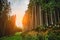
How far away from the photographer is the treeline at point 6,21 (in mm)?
4719

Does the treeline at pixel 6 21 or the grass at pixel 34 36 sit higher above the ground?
the treeline at pixel 6 21

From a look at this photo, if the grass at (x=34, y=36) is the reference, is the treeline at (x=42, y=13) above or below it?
above

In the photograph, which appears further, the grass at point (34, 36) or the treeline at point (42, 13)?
the treeline at point (42, 13)

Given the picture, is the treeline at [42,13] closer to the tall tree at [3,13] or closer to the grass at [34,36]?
the grass at [34,36]

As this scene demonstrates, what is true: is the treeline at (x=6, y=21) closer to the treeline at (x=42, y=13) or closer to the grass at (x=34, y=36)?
the grass at (x=34, y=36)

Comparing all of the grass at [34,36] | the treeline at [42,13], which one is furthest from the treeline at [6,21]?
the treeline at [42,13]

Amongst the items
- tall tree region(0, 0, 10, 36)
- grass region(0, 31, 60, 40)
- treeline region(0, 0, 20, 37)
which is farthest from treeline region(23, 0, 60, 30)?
tall tree region(0, 0, 10, 36)

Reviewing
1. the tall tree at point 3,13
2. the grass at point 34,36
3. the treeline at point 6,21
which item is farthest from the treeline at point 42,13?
the tall tree at point 3,13

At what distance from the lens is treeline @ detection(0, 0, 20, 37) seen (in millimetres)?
4719

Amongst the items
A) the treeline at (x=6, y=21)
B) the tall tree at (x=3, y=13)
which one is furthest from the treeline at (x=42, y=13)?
the tall tree at (x=3, y=13)

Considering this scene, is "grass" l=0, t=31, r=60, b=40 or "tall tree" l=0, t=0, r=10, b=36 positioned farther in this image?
"tall tree" l=0, t=0, r=10, b=36

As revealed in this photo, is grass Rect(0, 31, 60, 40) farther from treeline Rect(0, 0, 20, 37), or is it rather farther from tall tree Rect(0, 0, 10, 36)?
tall tree Rect(0, 0, 10, 36)

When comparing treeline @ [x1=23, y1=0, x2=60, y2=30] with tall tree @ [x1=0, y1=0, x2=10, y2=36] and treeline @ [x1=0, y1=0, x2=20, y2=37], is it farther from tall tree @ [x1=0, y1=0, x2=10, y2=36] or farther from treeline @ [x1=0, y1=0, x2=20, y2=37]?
tall tree @ [x1=0, y1=0, x2=10, y2=36]

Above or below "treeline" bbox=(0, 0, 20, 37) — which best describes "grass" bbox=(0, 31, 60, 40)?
below
